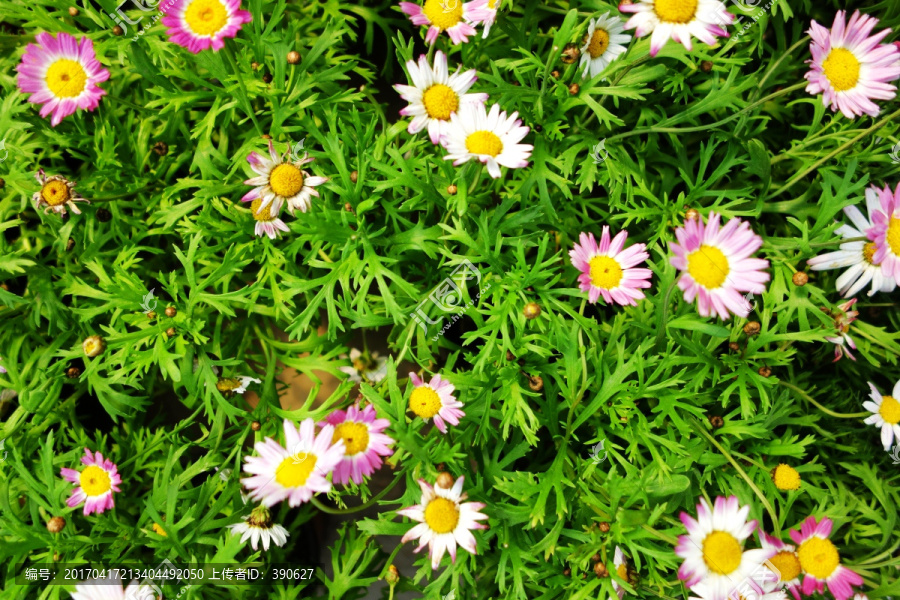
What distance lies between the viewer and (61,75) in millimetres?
1220

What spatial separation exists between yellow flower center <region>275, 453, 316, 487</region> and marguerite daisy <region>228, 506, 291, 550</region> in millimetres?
296

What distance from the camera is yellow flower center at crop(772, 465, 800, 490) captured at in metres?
1.23

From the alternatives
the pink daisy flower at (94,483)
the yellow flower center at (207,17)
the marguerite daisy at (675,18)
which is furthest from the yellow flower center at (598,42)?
the pink daisy flower at (94,483)

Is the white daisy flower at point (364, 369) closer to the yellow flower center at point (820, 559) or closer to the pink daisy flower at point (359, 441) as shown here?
the pink daisy flower at point (359, 441)

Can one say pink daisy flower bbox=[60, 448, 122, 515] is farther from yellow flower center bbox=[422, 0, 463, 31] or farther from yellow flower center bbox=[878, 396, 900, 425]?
yellow flower center bbox=[878, 396, 900, 425]

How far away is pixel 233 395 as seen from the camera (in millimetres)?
1364

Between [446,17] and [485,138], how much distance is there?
27 centimetres

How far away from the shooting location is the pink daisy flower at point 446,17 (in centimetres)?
114

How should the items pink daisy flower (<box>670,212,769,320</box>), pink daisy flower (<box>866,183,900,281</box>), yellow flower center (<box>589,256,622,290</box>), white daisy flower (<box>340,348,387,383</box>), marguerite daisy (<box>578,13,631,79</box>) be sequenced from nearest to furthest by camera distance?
pink daisy flower (<box>670,212,769,320</box>)
pink daisy flower (<box>866,183,900,281</box>)
yellow flower center (<box>589,256,622,290</box>)
marguerite daisy (<box>578,13,631,79</box>)
white daisy flower (<box>340,348,387,383</box>)

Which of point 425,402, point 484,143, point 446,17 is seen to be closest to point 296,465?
point 425,402

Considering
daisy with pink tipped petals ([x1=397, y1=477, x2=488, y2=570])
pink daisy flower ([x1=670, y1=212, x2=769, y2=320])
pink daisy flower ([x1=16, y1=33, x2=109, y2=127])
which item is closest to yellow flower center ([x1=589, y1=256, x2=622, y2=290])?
pink daisy flower ([x1=670, y1=212, x2=769, y2=320])

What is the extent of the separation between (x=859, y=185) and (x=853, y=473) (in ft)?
2.17

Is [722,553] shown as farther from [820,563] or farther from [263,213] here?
[263,213]

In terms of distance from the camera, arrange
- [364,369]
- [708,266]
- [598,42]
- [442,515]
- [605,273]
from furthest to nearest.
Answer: [364,369], [598,42], [605,273], [442,515], [708,266]
